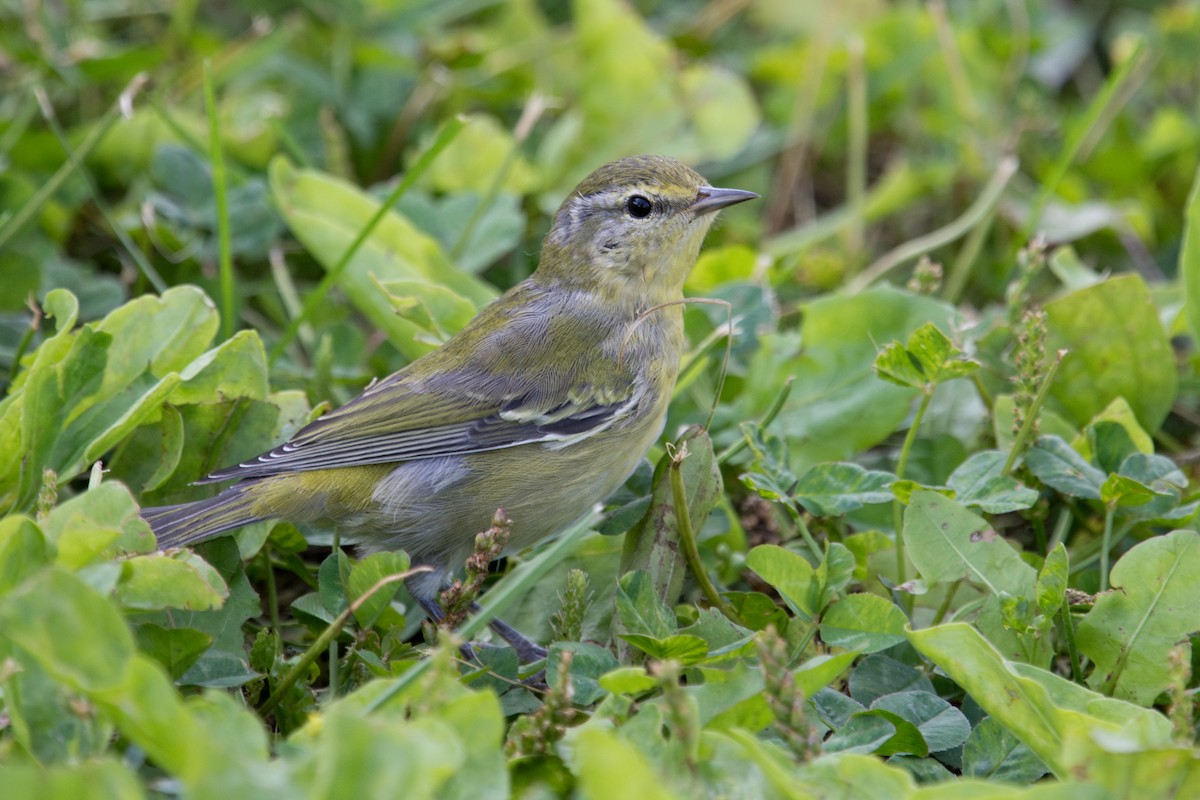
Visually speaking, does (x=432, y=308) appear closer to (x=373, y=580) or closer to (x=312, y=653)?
(x=373, y=580)

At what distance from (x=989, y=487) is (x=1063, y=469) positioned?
27 centimetres

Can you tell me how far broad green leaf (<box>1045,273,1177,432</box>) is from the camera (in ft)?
12.1

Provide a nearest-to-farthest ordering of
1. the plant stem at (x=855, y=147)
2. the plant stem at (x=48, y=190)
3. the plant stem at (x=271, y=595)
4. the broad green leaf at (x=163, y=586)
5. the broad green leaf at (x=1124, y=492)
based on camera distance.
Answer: the broad green leaf at (x=163, y=586), the broad green leaf at (x=1124, y=492), the plant stem at (x=271, y=595), the plant stem at (x=48, y=190), the plant stem at (x=855, y=147)

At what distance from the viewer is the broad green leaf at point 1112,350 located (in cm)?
368

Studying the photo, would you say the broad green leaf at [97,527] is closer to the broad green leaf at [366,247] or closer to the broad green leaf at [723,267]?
the broad green leaf at [366,247]

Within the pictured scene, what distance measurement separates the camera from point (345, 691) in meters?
2.80

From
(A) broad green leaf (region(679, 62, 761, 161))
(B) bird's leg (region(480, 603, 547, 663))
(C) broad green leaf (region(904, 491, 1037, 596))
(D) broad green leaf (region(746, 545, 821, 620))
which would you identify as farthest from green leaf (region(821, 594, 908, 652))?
(A) broad green leaf (region(679, 62, 761, 161))

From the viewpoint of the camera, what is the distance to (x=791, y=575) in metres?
2.83

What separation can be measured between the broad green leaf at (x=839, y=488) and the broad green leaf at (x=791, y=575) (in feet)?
0.98

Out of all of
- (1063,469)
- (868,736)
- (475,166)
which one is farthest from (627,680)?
(475,166)

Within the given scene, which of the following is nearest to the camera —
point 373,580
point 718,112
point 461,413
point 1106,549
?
point 373,580

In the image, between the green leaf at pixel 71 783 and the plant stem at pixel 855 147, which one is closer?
the green leaf at pixel 71 783

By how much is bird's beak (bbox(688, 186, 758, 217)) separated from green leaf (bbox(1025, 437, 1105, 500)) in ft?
3.84

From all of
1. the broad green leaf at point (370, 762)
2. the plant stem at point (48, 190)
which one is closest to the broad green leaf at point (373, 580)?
the broad green leaf at point (370, 762)
